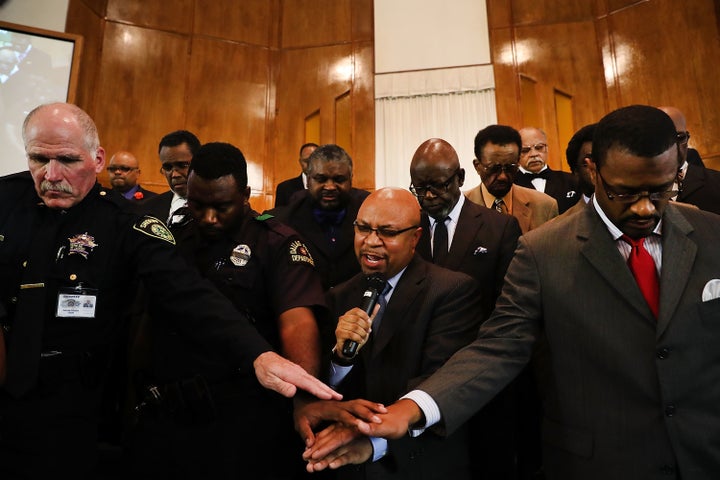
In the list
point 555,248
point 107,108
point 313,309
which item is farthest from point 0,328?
point 107,108

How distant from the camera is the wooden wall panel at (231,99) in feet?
24.9

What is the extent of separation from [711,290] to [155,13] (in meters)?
7.93

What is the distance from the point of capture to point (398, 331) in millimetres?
1963

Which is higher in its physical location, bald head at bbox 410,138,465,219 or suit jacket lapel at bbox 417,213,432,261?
bald head at bbox 410,138,465,219

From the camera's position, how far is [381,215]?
2.16 meters

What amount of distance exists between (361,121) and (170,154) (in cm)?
444

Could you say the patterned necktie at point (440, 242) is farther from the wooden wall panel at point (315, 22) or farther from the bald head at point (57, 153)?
the wooden wall panel at point (315, 22)

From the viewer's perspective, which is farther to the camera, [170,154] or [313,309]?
[170,154]

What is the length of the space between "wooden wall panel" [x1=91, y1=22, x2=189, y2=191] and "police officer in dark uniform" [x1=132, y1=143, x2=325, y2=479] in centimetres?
535

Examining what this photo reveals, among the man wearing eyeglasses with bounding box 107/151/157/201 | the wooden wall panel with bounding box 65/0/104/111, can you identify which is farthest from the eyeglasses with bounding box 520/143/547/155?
the wooden wall panel with bounding box 65/0/104/111

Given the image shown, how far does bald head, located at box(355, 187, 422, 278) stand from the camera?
6.97ft

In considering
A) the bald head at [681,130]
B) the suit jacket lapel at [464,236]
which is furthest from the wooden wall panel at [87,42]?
the bald head at [681,130]

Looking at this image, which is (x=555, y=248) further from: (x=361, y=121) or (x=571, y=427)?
(x=361, y=121)

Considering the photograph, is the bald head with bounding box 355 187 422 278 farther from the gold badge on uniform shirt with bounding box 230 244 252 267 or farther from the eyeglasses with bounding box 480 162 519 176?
the eyeglasses with bounding box 480 162 519 176
